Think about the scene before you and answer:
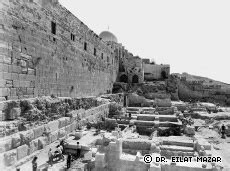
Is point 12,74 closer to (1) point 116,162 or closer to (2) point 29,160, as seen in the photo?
(2) point 29,160

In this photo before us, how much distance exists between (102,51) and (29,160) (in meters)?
14.9

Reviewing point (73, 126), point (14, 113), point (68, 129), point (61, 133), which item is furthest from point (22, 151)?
point (73, 126)

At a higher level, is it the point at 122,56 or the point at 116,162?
the point at 122,56

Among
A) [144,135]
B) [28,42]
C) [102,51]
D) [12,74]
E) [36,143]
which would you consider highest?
[102,51]

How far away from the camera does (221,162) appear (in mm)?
6461

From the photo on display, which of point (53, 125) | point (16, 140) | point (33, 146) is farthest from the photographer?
point (53, 125)

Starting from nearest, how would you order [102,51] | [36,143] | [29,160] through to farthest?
[29,160] < [36,143] < [102,51]

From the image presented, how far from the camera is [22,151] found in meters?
6.06

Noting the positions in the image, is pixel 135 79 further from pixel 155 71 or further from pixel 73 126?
pixel 73 126

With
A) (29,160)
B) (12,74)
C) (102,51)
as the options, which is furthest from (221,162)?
(102,51)

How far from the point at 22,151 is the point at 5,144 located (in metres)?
0.69

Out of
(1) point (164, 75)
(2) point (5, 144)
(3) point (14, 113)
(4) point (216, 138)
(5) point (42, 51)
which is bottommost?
(4) point (216, 138)

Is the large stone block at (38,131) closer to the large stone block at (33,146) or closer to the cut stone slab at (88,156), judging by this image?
the large stone block at (33,146)

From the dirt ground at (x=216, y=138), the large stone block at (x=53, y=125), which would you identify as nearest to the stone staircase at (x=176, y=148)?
the dirt ground at (x=216, y=138)
